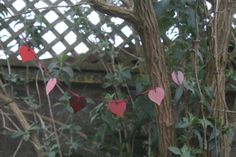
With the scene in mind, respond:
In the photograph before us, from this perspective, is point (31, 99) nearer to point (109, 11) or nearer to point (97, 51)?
point (97, 51)

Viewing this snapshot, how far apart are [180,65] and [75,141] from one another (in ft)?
2.02

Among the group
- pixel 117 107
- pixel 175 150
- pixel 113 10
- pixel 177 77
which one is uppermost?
pixel 113 10

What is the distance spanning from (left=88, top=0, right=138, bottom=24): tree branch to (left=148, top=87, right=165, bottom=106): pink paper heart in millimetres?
252

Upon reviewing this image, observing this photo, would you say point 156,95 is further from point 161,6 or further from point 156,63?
point 161,6

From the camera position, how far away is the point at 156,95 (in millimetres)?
1800

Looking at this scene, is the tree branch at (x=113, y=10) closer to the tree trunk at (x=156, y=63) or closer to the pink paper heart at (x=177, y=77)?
the tree trunk at (x=156, y=63)

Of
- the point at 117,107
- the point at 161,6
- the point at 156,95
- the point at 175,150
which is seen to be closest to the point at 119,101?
the point at 117,107

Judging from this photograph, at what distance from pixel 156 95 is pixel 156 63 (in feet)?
0.42

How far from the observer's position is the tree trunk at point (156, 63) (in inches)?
70.1

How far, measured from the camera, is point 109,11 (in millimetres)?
1763

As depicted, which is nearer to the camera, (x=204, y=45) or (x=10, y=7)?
(x=204, y=45)

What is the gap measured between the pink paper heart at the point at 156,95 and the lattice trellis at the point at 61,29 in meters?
0.82

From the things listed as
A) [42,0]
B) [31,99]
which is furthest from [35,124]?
[42,0]

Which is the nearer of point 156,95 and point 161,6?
point 156,95
